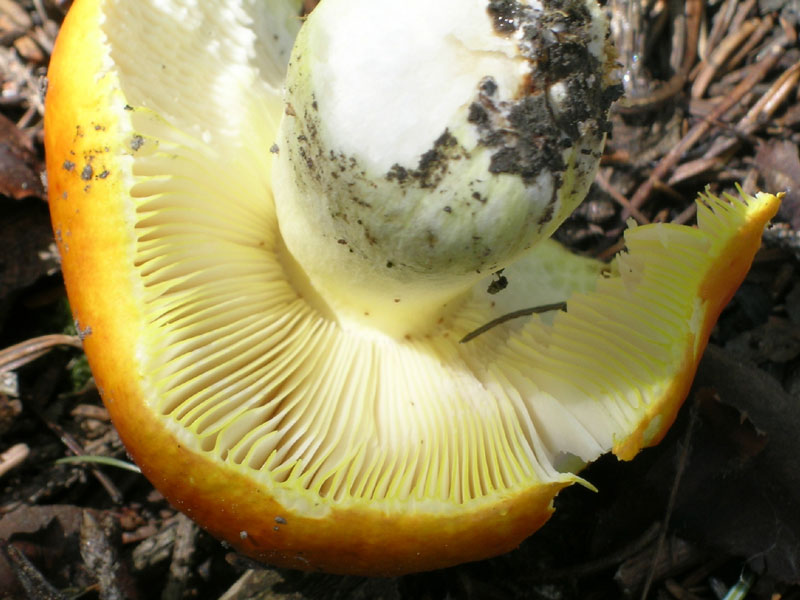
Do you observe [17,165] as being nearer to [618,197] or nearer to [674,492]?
[618,197]

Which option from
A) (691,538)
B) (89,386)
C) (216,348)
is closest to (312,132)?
(216,348)

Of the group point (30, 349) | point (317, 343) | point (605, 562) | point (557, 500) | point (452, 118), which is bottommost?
point (605, 562)

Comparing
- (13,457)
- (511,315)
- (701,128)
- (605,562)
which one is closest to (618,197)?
(701,128)

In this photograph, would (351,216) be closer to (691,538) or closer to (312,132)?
(312,132)

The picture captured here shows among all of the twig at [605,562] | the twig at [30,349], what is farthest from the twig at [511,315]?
the twig at [30,349]

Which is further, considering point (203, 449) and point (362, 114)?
point (203, 449)

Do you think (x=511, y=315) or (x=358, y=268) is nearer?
(x=358, y=268)

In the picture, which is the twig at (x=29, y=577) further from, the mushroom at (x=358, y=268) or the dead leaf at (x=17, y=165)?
the dead leaf at (x=17, y=165)

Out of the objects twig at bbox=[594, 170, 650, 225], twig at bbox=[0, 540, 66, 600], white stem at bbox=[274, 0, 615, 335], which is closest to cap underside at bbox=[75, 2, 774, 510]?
white stem at bbox=[274, 0, 615, 335]
